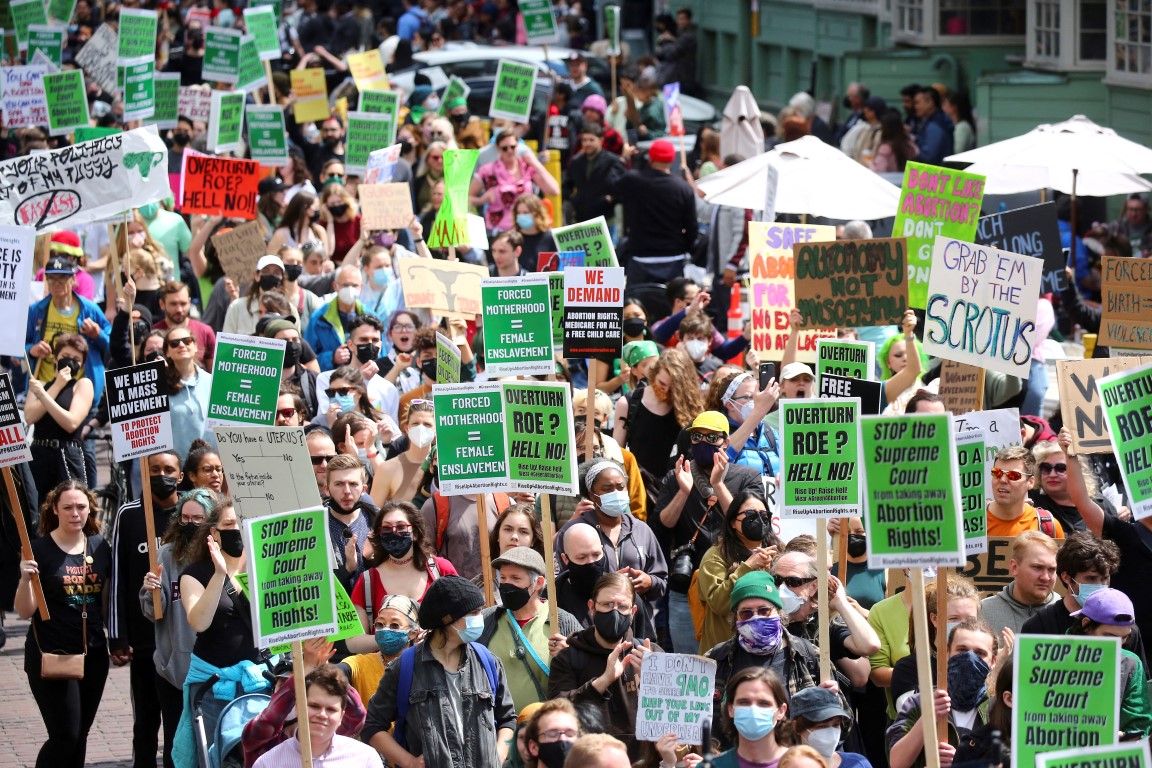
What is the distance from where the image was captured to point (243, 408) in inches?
404

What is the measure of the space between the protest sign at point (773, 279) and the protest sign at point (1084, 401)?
2.61 metres

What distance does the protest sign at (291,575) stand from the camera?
7066 mm

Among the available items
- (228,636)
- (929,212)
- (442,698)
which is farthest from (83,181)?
(442,698)

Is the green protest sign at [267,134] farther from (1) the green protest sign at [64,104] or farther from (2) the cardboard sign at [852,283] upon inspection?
(2) the cardboard sign at [852,283]

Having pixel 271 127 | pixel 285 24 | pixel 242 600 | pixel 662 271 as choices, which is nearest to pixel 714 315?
pixel 662 271

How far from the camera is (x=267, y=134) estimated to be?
1897cm

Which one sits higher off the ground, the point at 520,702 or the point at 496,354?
the point at 496,354

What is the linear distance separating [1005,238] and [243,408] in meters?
5.05

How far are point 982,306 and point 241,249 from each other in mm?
6931

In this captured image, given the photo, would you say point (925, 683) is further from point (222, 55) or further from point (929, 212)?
point (222, 55)

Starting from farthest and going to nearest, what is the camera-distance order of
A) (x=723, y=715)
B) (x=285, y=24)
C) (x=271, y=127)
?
(x=285, y=24), (x=271, y=127), (x=723, y=715)

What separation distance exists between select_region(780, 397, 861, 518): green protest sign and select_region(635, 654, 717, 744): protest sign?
1.25m

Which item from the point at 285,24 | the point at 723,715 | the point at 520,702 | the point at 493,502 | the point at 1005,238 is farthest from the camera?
the point at 285,24

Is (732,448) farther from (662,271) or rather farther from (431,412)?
(662,271)
